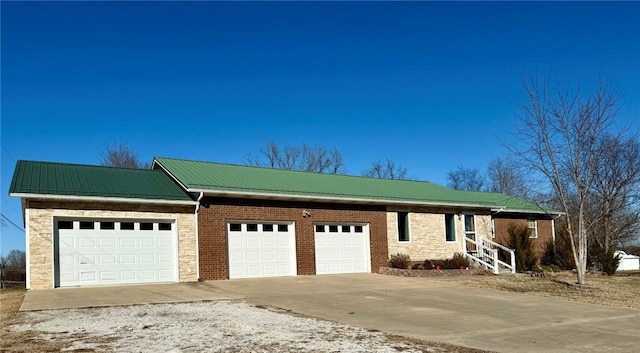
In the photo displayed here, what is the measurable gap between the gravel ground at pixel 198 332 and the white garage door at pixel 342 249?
9.91 m

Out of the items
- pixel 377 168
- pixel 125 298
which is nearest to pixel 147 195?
pixel 125 298

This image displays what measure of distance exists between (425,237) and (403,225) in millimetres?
1272

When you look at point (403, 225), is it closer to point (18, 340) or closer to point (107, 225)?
point (107, 225)

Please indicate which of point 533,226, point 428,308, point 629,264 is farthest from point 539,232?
point 428,308

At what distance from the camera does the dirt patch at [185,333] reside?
8453 mm

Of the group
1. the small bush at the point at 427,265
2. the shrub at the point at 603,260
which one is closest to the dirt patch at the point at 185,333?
the small bush at the point at 427,265

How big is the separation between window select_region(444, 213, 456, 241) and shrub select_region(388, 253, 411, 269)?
3.50 metres

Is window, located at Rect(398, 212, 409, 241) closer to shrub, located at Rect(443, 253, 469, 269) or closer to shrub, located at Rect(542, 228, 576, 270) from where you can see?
shrub, located at Rect(443, 253, 469, 269)

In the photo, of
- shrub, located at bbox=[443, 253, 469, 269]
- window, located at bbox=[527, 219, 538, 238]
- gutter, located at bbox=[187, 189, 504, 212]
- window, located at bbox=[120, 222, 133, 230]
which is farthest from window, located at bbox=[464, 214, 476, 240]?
window, located at bbox=[120, 222, 133, 230]

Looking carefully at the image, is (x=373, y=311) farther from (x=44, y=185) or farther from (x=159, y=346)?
(x=44, y=185)

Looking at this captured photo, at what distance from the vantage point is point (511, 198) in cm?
3038

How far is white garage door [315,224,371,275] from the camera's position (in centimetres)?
2242

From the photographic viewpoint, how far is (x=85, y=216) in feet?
56.0

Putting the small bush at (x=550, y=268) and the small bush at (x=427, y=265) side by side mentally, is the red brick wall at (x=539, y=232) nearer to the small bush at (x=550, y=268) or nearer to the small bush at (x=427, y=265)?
the small bush at (x=550, y=268)
